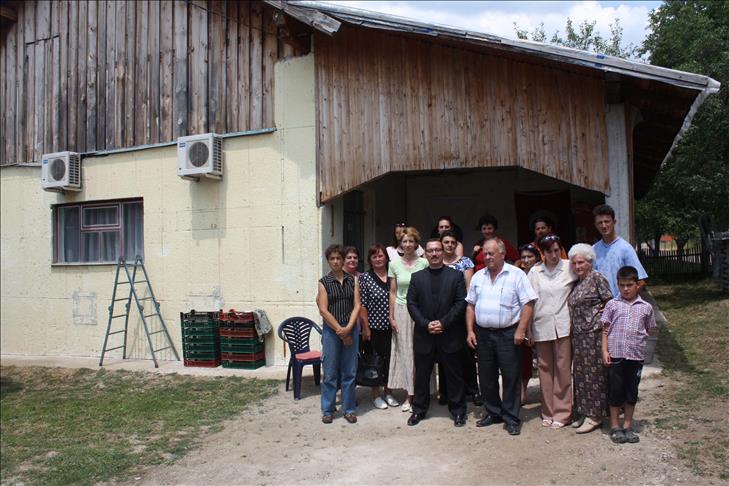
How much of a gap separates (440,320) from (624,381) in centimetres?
149

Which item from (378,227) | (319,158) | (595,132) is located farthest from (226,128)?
(595,132)

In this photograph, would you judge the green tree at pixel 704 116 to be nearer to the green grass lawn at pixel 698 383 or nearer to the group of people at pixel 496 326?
the green grass lawn at pixel 698 383

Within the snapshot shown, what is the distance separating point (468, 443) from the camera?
189 inches

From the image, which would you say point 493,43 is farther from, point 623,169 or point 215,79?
point 215,79

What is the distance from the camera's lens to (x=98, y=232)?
957 centimetres

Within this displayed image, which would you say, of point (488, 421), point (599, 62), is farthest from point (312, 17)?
point (488, 421)

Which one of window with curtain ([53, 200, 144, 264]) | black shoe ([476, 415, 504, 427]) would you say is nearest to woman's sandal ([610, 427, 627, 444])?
black shoe ([476, 415, 504, 427])

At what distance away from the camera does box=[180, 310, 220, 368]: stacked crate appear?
815 cm

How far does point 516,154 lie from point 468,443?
3.52m

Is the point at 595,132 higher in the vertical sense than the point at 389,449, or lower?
higher

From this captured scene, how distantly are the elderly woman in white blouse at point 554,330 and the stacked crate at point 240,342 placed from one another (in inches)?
162

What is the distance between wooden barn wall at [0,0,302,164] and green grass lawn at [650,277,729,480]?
5.88m

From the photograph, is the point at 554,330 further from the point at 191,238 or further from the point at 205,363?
the point at 191,238

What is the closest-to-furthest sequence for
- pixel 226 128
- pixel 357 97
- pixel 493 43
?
pixel 493 43 → pixel 357 97 → pixel 226 128
